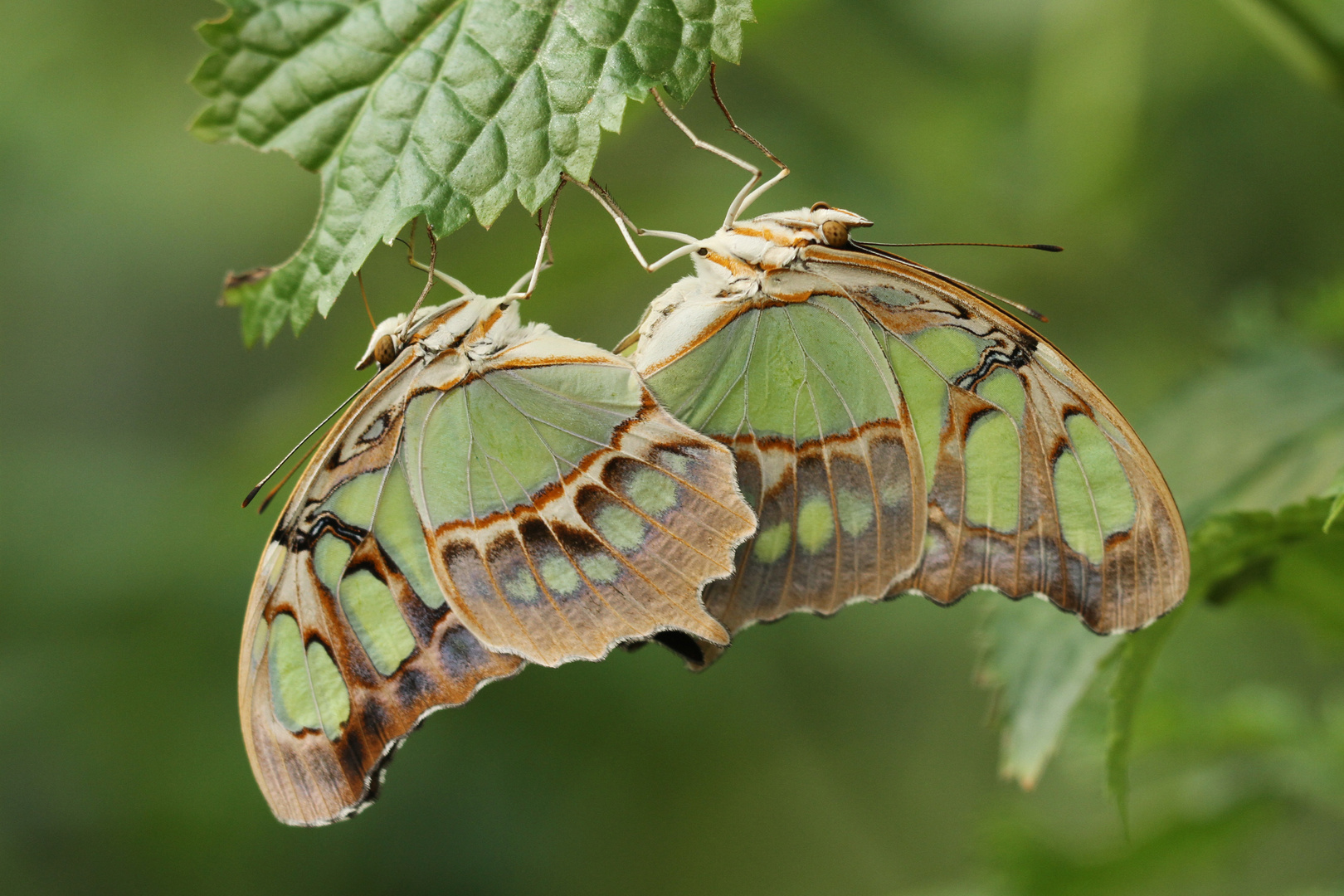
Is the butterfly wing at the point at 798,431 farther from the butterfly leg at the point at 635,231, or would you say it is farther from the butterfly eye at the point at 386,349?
the butterfly eye at the point at 386,349

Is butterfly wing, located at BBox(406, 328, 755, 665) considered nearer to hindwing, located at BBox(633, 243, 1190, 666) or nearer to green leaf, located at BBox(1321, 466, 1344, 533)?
hindwing, located at BBox(633, 243, 1190, 666)

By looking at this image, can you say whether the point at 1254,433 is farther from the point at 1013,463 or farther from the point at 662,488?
the point at 662,488

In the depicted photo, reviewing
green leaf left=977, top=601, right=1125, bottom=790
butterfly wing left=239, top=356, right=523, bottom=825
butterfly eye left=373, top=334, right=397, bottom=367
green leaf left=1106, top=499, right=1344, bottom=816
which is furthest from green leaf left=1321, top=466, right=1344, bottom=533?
butterfly eye left=373, top=334, right=397, bottom=367

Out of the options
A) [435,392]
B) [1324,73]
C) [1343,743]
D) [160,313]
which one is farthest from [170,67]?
[1343,743]

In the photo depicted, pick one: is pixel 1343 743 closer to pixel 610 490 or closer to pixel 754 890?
pixel 610 490

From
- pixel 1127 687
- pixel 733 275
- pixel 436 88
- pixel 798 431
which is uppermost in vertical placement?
pixel 436 88

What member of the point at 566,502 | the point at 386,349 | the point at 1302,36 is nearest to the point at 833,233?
the point at 566,502

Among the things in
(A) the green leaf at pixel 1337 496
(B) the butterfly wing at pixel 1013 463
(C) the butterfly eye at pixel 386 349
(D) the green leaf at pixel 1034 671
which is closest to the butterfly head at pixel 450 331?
(C) the butterfly eye at pixel 386 349
